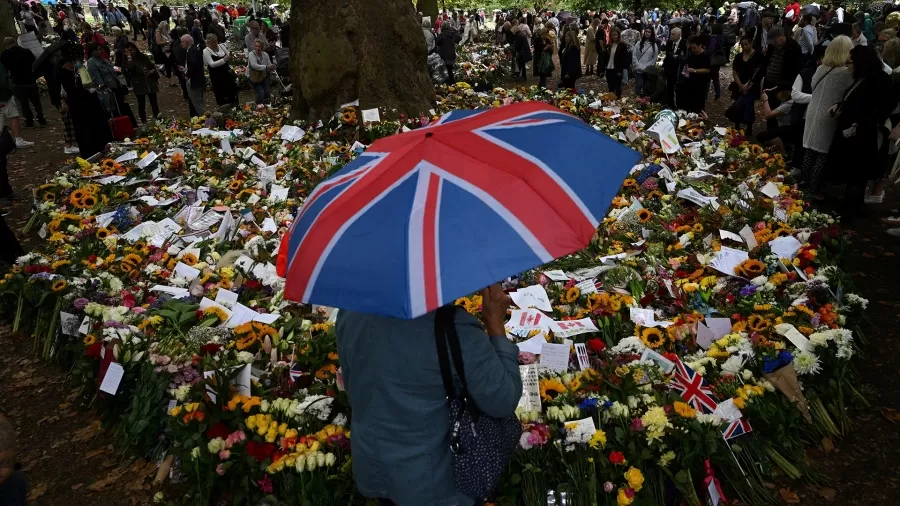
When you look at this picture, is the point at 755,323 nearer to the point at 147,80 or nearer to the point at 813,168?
the point at 813,168

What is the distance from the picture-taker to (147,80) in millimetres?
11391

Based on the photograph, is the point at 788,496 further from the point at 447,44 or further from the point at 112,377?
the point at 447,44

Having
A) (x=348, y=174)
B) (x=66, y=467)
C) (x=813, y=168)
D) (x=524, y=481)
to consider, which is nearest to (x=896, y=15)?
(x=813, y=168)

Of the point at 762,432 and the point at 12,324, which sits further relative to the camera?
the point at 12,324

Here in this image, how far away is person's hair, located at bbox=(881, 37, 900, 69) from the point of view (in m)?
6.93

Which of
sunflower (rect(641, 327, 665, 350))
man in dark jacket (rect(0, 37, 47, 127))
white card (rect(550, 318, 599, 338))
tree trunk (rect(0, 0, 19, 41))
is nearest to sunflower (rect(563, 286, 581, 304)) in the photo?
white card (rect(550, 318, 599, 338))

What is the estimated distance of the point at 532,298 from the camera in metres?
4.48

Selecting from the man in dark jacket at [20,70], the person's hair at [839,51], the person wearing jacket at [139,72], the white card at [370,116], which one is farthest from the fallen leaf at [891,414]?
the man in dark jacket at [20,70]

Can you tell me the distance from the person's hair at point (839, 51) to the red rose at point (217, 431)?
6.58 m

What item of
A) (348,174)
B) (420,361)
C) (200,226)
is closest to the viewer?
(420,361)

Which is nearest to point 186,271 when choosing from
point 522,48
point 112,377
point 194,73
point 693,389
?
point 112,377

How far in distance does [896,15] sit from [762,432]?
758cm

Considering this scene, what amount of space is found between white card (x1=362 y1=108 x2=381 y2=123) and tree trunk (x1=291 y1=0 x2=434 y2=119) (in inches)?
13.3

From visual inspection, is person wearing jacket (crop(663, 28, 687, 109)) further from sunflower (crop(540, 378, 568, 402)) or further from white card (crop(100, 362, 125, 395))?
white card (crop(100, 362, 125, 395))
